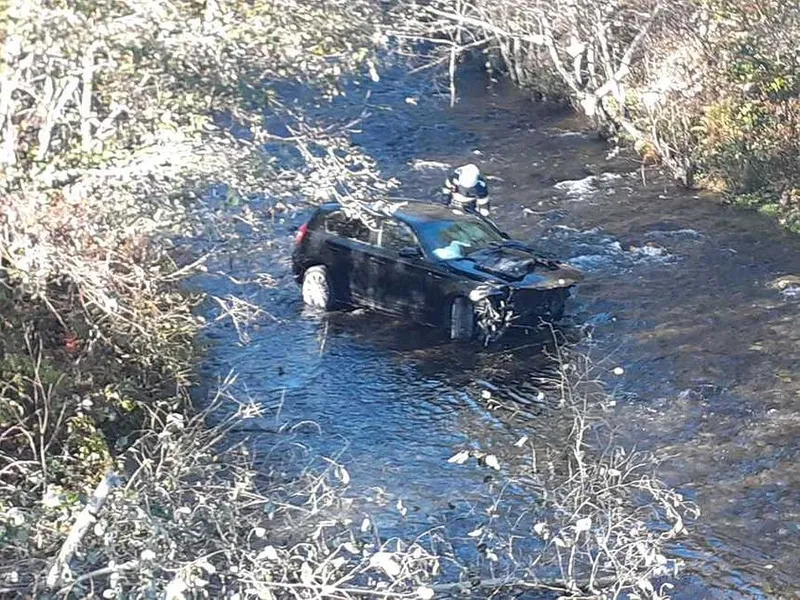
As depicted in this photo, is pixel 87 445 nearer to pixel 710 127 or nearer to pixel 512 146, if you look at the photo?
pixel 710 127

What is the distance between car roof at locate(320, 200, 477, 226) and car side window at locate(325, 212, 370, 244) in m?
0.16

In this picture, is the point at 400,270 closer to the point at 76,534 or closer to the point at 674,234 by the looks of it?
the point at 674,234

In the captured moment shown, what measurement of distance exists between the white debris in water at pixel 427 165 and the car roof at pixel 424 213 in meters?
8.78

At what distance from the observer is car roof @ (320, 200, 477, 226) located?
15078mm

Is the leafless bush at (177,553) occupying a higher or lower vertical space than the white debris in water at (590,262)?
higher

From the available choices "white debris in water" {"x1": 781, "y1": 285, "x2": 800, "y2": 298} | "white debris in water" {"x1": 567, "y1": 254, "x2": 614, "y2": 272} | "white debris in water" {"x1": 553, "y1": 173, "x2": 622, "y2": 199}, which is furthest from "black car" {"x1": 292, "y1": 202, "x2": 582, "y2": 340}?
"white debris in water" {"x1": 553, "y1": 173, "x2": 622, "y2": 199}

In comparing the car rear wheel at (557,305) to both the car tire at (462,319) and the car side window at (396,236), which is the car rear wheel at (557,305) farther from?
the car side window at (396,236)

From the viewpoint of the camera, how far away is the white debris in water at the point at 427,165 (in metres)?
24.5

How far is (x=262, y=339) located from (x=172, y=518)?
824cm

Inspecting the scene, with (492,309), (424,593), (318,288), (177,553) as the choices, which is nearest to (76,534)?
(177,553)

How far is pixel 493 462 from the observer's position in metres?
8.21

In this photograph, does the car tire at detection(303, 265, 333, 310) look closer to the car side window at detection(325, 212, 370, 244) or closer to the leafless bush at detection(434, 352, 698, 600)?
the car side window at detection(325, 212, 370, 244)

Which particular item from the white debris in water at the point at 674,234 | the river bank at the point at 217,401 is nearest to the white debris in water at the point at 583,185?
the white debris in water at the point at 674,234

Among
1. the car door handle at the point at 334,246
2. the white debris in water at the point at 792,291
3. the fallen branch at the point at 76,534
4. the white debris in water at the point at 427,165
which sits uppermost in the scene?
the fallen branch at the point at 76,534
